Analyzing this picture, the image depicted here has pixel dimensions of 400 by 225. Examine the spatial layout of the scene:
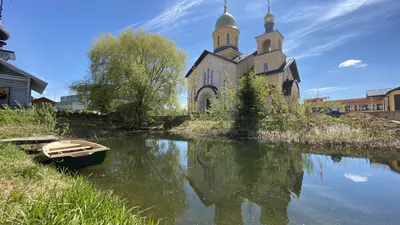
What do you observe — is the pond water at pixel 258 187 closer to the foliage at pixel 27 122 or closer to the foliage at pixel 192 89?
the foliage at pixel 27 122

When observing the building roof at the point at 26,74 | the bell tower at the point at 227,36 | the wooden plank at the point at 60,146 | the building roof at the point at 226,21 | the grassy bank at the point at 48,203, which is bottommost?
the grassy bank at the point at 48,203

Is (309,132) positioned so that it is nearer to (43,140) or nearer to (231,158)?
(231,158)

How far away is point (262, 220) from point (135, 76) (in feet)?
52.5

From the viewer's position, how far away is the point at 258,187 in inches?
198

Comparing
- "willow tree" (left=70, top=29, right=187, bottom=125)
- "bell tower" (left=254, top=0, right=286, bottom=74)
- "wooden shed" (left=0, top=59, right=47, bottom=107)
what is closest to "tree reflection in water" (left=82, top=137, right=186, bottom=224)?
"willow tree" (left=70, top=29, right=187, bottom=125)

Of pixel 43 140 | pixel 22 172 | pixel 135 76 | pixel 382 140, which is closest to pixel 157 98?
pixel 135 76

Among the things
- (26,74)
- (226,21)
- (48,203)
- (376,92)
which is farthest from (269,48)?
(48,203)

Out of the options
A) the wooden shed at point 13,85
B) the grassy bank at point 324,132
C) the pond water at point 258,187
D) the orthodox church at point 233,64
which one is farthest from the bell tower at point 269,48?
the wooden shed at point 13,85

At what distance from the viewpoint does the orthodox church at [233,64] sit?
26.6 m

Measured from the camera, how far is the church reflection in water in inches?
150

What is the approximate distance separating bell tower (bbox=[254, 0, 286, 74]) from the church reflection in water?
2086 cm

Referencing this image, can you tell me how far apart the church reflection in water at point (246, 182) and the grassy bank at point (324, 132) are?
346cm

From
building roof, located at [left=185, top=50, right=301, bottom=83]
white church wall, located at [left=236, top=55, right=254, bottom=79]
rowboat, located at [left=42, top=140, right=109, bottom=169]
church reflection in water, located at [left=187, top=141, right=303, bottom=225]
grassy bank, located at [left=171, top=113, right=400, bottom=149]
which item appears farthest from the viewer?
white church wall, located at [left=236, top=55, right=254, bottom=79]

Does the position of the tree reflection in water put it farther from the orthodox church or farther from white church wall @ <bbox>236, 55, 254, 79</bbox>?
white church wall @ <bbox>236, 55, 254, 79</bbox>
